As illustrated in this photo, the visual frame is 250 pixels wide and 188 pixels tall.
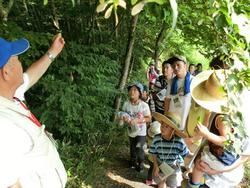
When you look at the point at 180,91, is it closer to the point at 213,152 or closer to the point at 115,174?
the point at 115,174

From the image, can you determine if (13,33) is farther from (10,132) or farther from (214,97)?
(10,132)

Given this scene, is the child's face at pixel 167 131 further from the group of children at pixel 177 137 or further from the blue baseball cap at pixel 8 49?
the blue baseball cap at pixel 8 49

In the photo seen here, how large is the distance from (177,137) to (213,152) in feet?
3.93

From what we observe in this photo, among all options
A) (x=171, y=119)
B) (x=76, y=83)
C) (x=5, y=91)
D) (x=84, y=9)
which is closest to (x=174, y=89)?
(x=171, y=119)

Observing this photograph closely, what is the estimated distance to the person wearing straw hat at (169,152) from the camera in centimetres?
432

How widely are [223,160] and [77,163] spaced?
2997 millimetres

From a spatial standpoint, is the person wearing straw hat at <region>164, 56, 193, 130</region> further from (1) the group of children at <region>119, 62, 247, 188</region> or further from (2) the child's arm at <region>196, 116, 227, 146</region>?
(2) the child's arm at <region>196, 116, 227, 146</region>

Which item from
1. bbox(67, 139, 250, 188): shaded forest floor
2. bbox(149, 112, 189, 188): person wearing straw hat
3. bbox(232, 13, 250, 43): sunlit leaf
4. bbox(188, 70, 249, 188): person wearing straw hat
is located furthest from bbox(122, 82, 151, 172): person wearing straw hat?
bbox(232, 13, 250, 43): sunlit leaf

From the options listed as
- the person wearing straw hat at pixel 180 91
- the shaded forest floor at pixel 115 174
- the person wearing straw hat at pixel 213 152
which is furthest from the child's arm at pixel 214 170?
the shaded forest floor at pixel 115 174

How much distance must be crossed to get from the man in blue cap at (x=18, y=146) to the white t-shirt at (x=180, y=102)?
9.87ft

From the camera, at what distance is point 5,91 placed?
2047mm

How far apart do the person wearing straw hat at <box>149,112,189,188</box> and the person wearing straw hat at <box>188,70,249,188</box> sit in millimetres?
952

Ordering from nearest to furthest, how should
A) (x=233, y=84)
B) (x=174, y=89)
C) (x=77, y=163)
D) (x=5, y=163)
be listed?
(x=233, y=84) → (x=5, y=163) → (x=174, y=89) → (x=77, y=163)

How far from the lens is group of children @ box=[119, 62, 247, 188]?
2822 millimetres
